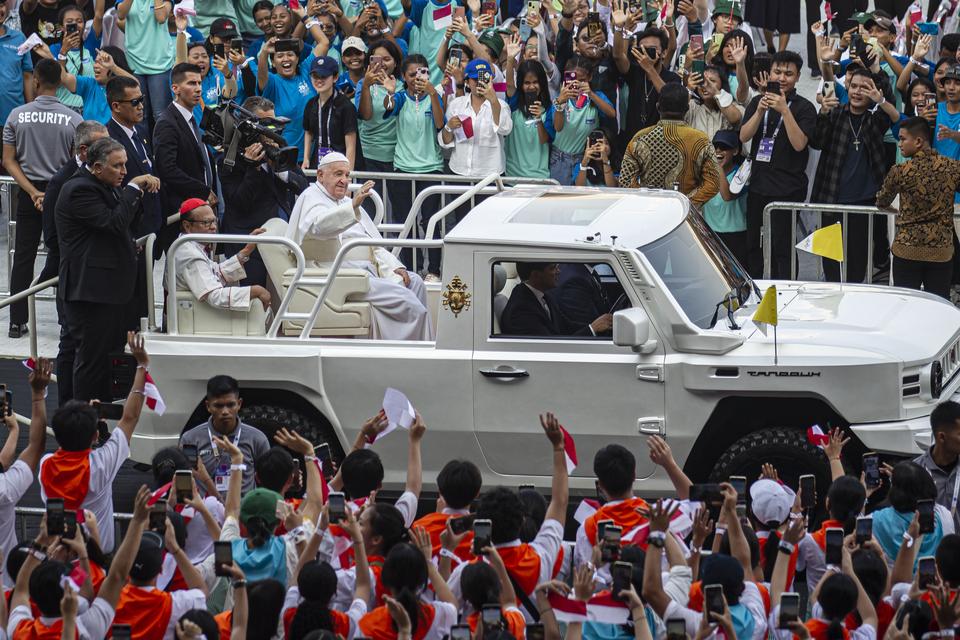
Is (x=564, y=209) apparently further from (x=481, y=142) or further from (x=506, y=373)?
(x=481, y=142)

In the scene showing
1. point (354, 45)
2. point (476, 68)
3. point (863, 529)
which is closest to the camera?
point (863, 529)

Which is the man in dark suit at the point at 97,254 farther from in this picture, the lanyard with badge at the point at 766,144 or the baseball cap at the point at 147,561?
the lanyard with badge at the point at 766,144

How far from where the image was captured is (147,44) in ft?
52.1

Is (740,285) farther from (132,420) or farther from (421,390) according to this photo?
(132,420)

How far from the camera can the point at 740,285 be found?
1000 cm

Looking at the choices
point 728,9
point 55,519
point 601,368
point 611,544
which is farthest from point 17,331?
point 611,544

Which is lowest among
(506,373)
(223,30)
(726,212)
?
(506,373)

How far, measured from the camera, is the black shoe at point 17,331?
45.5 ft

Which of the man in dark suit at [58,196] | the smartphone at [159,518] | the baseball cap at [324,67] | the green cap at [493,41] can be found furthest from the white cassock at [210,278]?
the green cap at [493,41]

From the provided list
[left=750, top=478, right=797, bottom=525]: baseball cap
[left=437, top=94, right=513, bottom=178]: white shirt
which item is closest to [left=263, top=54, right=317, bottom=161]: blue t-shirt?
[left=437, top=94, right=513, bottom=178]: white shirt

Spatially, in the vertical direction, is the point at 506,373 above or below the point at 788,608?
above

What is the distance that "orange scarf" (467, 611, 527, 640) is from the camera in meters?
6.18

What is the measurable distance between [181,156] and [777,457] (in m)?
4.99

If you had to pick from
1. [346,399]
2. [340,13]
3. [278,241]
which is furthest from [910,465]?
[340,13]
